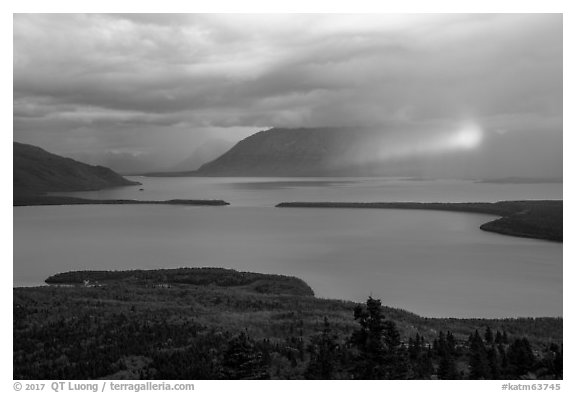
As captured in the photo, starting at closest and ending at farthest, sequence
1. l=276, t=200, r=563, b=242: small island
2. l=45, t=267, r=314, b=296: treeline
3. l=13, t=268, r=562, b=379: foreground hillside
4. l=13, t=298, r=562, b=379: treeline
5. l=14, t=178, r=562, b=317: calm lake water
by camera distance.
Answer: l=13, t=298, r=562, b=379: treeline
l=13, t=268, r=562, b=379: foreground hillside
l=14, t=178, r=562, b=317: calm lake water
l=45, t=267, r=314, b=296: treeline
l=276, t=200, r=563, b=242: small island

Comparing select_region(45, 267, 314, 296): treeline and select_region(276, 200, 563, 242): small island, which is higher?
select_region(276, 200, 563, 242): small island

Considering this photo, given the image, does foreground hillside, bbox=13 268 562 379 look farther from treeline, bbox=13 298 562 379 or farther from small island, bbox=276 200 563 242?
small island, bbox=276 200 563 242

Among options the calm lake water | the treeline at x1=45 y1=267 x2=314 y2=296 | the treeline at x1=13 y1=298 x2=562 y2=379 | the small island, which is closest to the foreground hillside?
the treeline at x1=13 y1=298 x2=562 y2=379

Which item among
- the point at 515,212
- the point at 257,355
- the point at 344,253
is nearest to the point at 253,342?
the point at 257,355

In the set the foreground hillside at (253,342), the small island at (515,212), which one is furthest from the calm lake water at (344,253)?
the foreground hillside at (253,342)

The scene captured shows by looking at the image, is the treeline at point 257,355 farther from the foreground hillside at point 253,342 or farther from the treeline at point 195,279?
the treeline at point 195,279

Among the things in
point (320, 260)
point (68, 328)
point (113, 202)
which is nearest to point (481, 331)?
point (68, 328)
